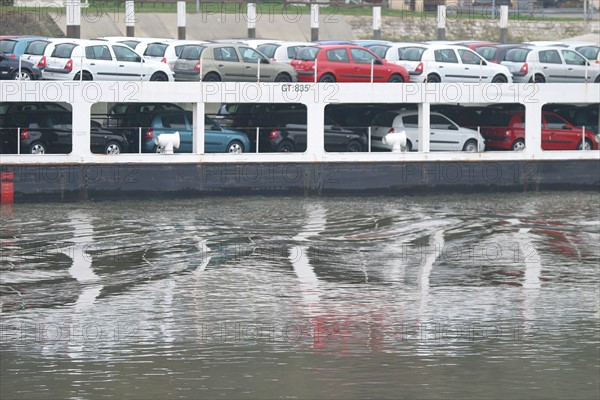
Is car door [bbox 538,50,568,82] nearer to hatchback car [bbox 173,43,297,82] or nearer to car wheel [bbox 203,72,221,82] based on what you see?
hatchback car [bbox 173,43,297,82]

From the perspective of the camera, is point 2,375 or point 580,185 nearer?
point 2,375

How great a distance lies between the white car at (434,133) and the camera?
32.4 meters

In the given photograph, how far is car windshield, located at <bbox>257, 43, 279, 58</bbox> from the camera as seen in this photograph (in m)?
32.9

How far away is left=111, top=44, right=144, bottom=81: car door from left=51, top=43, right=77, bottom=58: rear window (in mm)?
1063

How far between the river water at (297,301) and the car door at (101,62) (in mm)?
3384

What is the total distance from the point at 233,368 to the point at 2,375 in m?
2.69

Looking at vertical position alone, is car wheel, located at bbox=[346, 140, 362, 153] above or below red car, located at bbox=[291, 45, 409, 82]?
below

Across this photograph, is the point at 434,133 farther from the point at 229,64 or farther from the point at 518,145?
the point at 229,64

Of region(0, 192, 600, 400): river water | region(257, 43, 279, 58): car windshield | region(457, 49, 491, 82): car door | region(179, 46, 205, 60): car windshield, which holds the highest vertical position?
region(257, 43, 279, 58): car windshield

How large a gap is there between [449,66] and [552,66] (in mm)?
2913

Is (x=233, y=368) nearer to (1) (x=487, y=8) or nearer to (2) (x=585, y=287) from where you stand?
(2) (x=585, y=287)

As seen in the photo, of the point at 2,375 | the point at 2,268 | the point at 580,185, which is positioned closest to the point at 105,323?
the point at 2,375

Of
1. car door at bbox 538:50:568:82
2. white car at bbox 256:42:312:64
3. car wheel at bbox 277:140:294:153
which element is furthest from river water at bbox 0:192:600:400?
car door at bbox 538:50:568:82

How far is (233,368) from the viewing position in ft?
51.0
